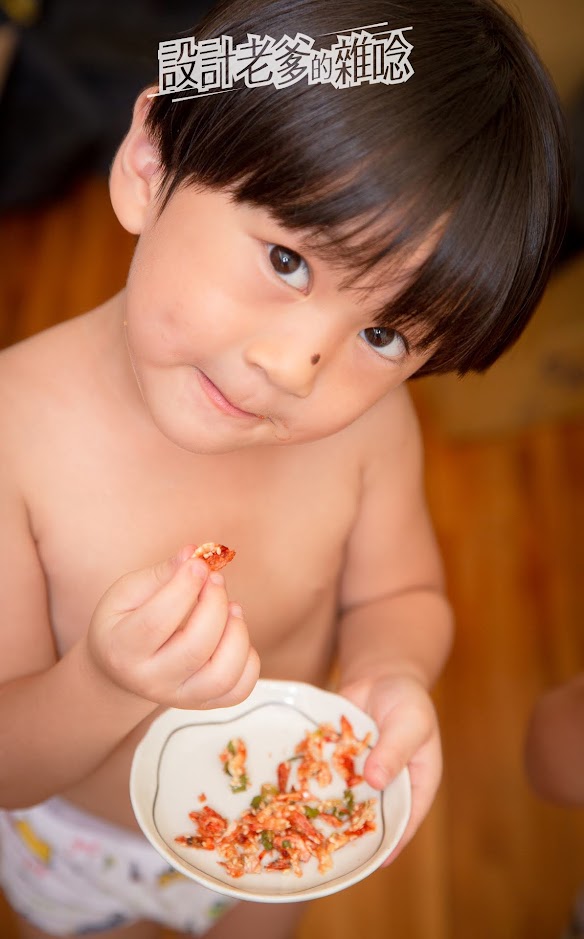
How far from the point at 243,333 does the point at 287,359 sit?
0.13ft

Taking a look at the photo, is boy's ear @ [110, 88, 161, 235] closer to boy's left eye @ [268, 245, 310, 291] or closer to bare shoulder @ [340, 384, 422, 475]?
boy's left eye @ [268, 245, 310, 291]

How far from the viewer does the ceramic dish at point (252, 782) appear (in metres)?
0.70

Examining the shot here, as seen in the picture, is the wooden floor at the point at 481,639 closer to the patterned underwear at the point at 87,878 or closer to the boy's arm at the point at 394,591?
the patterned underwear at the point at 87,878

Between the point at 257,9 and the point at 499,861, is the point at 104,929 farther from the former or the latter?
the point at 257,9

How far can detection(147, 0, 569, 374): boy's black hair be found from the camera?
0.59 meters

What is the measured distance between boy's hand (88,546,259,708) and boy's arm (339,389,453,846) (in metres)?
0.25

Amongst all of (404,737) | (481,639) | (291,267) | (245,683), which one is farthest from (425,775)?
(481,639)

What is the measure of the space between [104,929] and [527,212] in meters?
0.82

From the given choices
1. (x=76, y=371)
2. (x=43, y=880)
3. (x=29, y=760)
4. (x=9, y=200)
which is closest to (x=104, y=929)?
(x=43, y=880)

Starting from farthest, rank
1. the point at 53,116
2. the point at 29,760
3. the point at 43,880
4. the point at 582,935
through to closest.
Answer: the point at 53,116
the point at 582,935
the point at 43,880
the point at 29,760

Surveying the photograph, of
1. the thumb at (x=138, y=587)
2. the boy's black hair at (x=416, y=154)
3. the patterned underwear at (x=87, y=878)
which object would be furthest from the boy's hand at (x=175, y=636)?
the patterned underwear at (x=87, y=878)

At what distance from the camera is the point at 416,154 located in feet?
1.93

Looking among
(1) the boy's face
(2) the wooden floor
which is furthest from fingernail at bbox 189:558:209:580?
(2) the wooden floor

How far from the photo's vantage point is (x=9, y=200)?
1.99m
